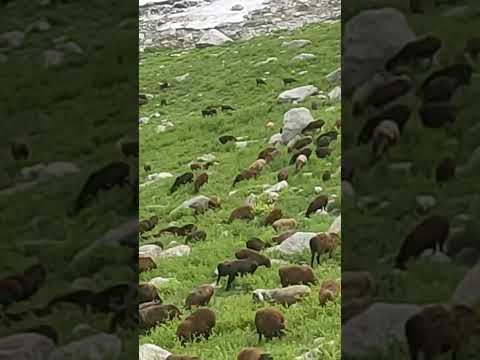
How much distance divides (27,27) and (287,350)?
1.23 metres

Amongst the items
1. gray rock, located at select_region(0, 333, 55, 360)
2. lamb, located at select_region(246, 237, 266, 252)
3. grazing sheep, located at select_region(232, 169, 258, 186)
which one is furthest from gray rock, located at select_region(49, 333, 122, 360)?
grazing sheep, located at select_region(232, 169, 258, 186)

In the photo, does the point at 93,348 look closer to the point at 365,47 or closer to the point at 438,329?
the point at 438,329

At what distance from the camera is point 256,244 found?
315 centimetres

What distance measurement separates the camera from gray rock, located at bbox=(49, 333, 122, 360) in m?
A: 1.89

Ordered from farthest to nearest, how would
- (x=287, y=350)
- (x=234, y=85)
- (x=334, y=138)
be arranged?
(x=234, y=85), (x=334, y=138), (x=287, y=350)

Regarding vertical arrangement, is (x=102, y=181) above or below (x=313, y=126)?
above

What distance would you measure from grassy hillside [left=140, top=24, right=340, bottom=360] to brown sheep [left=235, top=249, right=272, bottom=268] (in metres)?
0.03

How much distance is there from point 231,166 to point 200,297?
0.95 metres

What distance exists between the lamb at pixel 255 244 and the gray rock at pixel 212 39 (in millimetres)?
1352

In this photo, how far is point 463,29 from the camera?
1888mm

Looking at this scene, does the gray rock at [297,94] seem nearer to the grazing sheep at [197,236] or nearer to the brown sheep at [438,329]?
the grazing sheep at [197,236]

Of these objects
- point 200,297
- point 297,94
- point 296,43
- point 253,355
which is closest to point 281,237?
point 200,297

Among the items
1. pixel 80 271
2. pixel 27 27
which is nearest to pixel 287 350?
pixel 80 271

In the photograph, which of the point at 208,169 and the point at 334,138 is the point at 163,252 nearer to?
the point at 208,169
